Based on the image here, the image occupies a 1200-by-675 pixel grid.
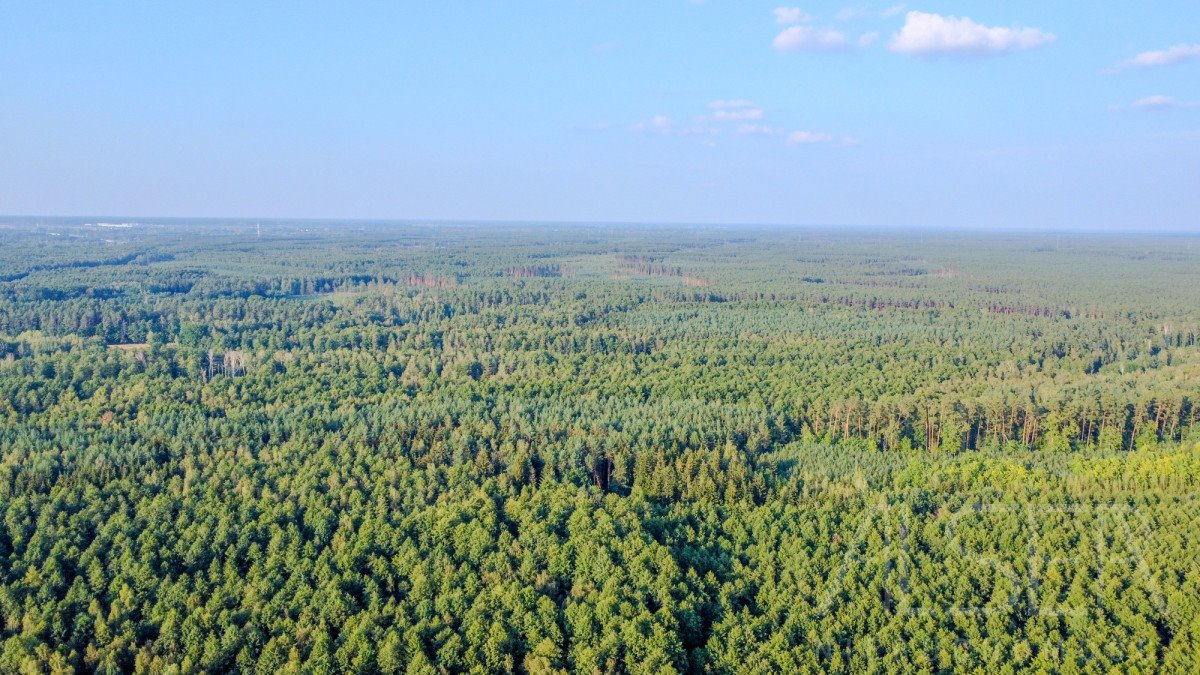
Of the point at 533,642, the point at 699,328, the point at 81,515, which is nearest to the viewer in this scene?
the point at 533,642

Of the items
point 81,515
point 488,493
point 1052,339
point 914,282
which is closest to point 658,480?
point 488,493

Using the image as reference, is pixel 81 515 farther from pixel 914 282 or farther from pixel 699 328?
pixel 914 282

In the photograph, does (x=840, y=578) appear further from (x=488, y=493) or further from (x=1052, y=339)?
(x=1052, y=339)

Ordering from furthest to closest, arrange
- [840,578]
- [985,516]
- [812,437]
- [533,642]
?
[812,437] < [985,516] < [840,578] < [533,642]

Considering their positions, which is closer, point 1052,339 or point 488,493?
point 488,493

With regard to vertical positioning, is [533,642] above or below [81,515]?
below

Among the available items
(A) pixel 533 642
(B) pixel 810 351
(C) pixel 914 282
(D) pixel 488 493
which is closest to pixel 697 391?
(B) pixel 810 351
